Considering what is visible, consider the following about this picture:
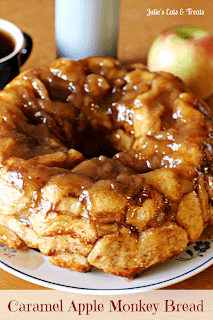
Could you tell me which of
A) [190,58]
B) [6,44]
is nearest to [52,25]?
[6,44]

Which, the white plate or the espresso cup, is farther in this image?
the espresso cup

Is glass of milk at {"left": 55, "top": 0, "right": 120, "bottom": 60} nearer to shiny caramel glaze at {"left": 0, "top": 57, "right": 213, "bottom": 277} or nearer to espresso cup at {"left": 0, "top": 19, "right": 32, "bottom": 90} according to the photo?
espresso cup at {"left": 0, "top": 19, "right": 32, "bottom": 90}

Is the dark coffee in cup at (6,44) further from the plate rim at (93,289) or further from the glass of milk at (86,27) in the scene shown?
the plate rim at (93,289)

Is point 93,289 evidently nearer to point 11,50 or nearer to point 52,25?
point 11,50

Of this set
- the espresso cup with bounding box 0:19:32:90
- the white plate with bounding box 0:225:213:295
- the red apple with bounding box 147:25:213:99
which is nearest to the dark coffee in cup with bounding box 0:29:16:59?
the espresso cup with bounding box 0:19:32:90

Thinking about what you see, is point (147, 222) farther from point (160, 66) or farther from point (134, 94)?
point (160, 66)
